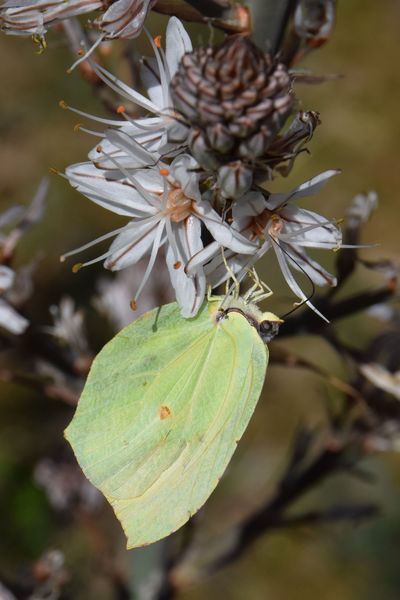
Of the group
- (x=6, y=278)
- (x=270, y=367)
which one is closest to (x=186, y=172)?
(x=6, y=278)

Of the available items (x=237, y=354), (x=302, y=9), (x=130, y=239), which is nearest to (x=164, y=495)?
(x=237, y=354)

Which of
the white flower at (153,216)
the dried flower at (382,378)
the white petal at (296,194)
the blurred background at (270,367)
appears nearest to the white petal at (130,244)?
the white flower at (153,216)

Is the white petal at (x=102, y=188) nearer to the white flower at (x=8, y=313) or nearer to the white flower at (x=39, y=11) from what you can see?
the white flower at (x=39, y=11)

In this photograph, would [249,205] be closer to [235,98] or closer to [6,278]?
[235,98]

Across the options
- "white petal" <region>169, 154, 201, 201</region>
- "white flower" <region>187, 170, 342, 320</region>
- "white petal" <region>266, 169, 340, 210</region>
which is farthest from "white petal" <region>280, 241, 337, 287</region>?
"white petal" <region>169, 154, 201, 201</region>

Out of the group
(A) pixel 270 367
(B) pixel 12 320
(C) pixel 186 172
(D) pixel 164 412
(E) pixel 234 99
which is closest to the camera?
(E) pixel 234 99

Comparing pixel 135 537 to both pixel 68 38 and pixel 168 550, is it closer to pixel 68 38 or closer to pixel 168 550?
pixel 168 550
